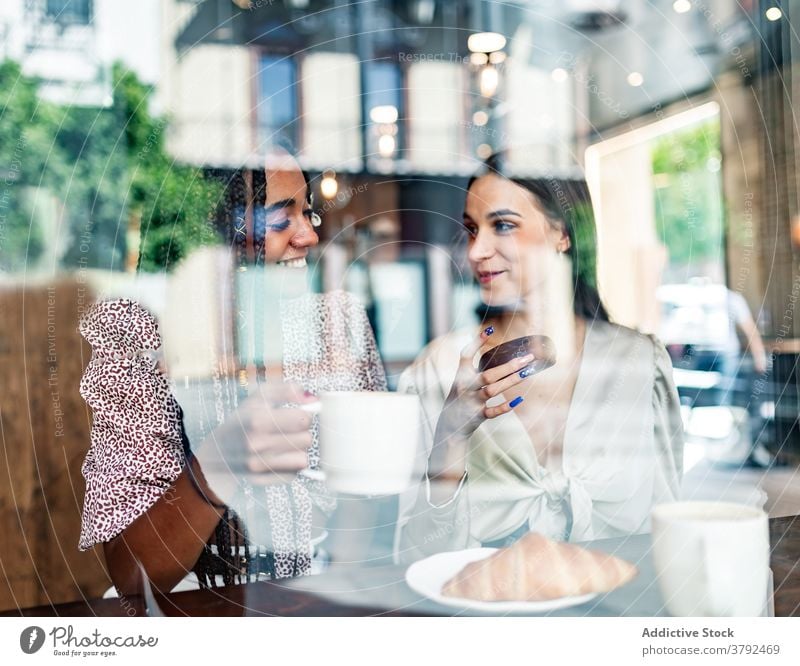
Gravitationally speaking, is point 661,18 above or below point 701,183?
above

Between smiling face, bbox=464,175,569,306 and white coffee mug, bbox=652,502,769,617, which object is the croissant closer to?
white coffee mug, bbox=652,502,769,617

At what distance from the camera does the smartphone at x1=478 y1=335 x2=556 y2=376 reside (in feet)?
1.78

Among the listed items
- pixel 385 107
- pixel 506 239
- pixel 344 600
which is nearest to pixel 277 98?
pixel 385 107

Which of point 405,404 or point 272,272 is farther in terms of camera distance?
point 272,272

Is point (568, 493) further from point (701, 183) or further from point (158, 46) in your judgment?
point (158, 46)

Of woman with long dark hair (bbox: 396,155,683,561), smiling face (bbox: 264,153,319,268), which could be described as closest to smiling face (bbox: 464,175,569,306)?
woman with long dark hair (bbox: 396,155,683,561)

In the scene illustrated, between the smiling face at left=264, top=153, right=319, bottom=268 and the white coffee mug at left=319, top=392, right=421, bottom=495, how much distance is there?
0.14 m

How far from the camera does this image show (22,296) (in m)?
0.51

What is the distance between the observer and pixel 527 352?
1.79 ft

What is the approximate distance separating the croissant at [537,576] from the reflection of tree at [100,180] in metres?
0.28

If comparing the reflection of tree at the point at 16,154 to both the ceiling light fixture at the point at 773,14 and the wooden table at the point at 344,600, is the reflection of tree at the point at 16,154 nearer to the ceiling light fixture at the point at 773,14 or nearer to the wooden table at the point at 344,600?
the wooden table at the point at 344,600
